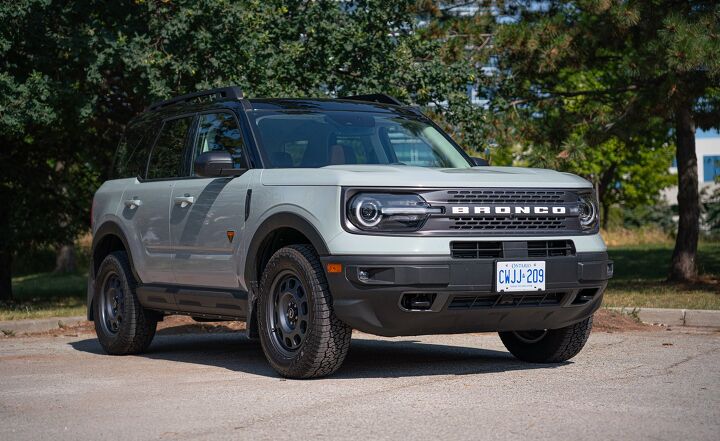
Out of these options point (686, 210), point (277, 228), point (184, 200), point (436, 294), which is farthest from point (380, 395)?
point (686, 210)

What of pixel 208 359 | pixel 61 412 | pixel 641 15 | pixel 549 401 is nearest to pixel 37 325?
pixel 208 359

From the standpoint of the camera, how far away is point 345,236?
7148 mm

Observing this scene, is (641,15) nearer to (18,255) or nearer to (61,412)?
(18,255)

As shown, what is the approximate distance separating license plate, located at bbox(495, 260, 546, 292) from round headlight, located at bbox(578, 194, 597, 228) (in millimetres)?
654

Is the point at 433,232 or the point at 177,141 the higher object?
the point at 177,141

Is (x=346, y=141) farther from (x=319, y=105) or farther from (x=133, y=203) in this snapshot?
(x=133, y=203)

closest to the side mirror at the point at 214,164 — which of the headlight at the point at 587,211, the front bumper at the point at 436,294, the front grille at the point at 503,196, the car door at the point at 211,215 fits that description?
the car door at the point at 211,215

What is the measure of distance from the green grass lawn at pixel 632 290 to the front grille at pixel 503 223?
6.17 m

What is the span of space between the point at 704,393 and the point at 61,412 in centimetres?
374

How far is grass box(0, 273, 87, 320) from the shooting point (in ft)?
47.0

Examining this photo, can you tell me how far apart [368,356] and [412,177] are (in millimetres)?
2353

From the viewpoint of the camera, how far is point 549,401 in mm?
6473

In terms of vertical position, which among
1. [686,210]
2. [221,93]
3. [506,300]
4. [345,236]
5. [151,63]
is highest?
[151,63]

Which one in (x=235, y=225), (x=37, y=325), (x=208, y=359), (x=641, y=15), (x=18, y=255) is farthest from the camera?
(x=18, y=255)
